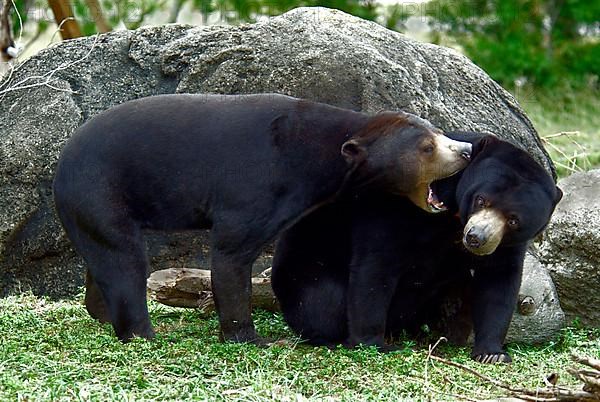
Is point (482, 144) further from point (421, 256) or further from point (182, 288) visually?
point (182, 288)

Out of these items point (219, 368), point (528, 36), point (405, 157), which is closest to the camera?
point (219, 368)

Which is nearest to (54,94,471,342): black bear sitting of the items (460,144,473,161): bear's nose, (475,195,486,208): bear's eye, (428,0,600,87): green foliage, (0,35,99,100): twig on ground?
(460,144,473,161): bear's nose

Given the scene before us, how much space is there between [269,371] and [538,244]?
10.3ft

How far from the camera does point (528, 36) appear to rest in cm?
1767

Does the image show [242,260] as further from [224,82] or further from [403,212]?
[224,82]

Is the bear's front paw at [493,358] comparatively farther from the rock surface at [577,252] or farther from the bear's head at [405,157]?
the rock surface at [577,252]

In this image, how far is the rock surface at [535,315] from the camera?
6570 millimetres

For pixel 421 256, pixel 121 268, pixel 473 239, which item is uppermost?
pixel 473 239

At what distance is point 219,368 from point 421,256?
143cm

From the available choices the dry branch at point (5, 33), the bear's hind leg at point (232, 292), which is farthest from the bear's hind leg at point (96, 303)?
the dry branch at point (5, 33)

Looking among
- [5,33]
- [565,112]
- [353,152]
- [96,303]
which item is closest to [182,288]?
[96,303]

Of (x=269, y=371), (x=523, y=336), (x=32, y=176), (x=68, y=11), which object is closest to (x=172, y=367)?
(x=269, y=371)

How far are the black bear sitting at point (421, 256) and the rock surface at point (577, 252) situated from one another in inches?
34.6

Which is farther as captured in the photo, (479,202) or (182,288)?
(182,288)
